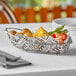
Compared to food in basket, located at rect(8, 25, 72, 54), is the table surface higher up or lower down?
lower down

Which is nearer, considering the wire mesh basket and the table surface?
the table surface

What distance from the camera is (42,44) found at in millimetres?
1134

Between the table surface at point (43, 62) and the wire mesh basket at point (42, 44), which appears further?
the wire mesh basket at point (42, 44)

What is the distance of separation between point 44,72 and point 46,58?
4.8 inches

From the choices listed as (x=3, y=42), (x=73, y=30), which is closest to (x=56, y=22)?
(x=73, y=30)

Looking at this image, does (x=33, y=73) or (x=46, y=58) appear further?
(x=46, y=58)

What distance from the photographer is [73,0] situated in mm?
6105

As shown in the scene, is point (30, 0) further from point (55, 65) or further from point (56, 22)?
point (55, 65)

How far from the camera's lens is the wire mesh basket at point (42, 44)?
3.71 feet

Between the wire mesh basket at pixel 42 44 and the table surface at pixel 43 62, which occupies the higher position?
the wire mesh basket at pixel 42 44

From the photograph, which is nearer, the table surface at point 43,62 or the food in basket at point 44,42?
the table surface at point 43,62

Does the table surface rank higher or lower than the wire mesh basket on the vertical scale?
lower

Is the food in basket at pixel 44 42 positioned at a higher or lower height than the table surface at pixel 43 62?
higher

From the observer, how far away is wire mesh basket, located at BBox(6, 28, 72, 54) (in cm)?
113
